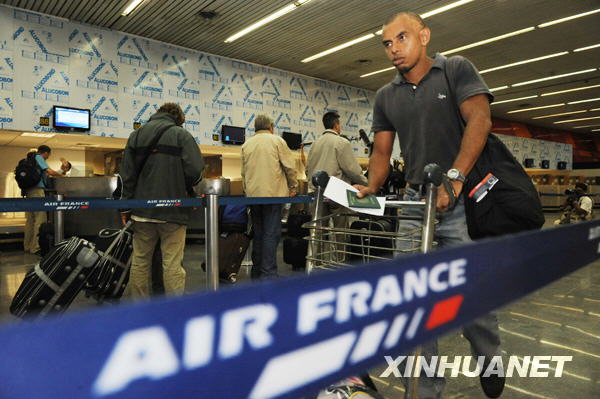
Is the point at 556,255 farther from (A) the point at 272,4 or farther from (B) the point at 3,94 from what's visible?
(B) the point at 3,94

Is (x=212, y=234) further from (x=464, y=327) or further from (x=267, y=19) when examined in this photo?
(x=267, y=19)

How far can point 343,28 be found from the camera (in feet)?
27.0

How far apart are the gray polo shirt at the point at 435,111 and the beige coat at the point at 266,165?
2327 mm

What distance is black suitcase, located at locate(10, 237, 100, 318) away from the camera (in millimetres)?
2461

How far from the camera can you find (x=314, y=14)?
761 centimetres

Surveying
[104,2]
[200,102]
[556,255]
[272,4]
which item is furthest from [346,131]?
[556,255]

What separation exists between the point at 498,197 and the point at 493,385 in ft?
2.77

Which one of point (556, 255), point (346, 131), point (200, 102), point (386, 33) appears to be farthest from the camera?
point (346, 131)

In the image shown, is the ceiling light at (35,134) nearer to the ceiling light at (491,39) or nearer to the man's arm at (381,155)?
the man's arm at (381,155)

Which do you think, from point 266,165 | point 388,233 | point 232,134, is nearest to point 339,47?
point 232,134

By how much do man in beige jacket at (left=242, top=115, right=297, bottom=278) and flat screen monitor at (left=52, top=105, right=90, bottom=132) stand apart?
16.0ft

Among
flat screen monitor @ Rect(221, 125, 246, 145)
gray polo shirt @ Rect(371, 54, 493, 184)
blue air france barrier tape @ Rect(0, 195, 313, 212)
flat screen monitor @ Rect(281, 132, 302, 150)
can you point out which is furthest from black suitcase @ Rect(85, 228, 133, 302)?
flat screen monitor @ Rect(281, 132, 302, 150)

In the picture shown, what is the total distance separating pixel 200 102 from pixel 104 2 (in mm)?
2754

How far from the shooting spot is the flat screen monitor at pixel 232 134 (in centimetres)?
950
